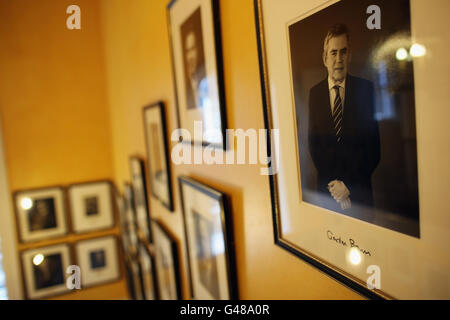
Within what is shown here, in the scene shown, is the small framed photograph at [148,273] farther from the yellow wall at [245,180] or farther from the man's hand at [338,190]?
the man's hand at [338,190]

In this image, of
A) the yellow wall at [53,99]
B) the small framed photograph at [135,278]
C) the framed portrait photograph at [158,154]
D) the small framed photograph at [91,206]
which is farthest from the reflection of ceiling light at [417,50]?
the small framed photograph at [91,206]

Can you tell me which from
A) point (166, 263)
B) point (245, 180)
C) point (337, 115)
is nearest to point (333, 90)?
point (337, 115)

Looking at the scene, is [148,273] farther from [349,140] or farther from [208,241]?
[349,140]

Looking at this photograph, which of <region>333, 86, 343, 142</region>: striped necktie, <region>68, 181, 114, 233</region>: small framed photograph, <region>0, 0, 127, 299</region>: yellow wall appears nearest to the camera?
<region>333, 86, 343, 142</region>: striped necktie

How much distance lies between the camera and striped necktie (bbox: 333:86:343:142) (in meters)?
0.43

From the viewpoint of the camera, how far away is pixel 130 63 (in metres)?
1.86

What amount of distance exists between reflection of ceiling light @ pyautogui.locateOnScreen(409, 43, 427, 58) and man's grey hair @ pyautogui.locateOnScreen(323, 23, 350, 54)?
0.09 metres

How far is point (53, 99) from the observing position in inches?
108

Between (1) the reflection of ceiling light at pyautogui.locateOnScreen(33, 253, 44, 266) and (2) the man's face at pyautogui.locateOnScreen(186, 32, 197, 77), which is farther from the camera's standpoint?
(1) the reflection of ceiling light at pyautogui.locateOnScreen(33, 253, 44, 266)

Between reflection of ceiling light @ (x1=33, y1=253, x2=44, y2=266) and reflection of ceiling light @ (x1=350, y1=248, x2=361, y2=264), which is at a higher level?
reflection of ceiling light @ (x1=350, y1=248, x2=361, y2=264)

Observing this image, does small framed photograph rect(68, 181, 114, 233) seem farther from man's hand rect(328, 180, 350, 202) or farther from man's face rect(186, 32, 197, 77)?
man's hand rect(328, 180, 350, 202)

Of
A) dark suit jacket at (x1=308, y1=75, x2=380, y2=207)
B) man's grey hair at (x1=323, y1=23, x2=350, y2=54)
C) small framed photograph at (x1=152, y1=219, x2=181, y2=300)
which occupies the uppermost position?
man's grey hair at (x1=323, y1=23, x2=350, y2=54)

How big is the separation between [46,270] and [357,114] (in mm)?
3165

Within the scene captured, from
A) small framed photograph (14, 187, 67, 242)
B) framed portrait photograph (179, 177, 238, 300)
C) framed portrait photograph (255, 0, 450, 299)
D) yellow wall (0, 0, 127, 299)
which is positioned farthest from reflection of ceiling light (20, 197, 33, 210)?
framed portrait photograph (255, 0, 450, 299)
